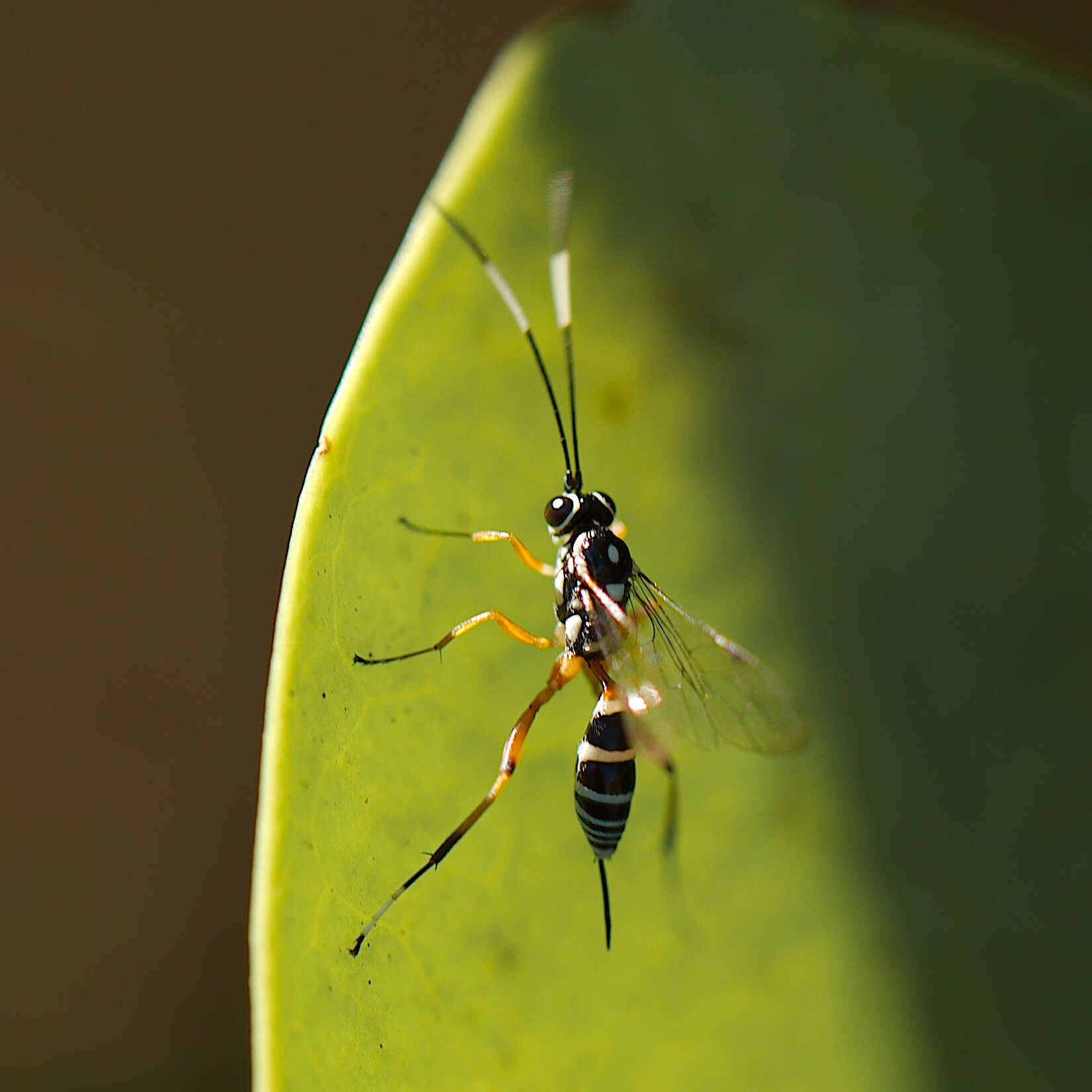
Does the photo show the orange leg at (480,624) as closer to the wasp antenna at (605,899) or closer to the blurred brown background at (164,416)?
the wasp antenna at (605,899)

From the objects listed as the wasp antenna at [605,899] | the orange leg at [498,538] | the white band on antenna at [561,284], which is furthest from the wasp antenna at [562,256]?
the wasp antenna at [605,899]

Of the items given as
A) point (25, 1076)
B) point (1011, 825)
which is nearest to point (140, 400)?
point (25, 1076)

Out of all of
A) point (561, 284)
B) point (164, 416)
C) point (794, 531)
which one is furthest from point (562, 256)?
point (164, 416)

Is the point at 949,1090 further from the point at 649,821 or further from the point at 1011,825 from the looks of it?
the point at 649,821

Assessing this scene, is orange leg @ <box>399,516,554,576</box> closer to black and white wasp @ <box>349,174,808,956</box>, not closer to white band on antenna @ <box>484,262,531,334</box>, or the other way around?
black and white wasp @ <box>349,174,808,956</box>

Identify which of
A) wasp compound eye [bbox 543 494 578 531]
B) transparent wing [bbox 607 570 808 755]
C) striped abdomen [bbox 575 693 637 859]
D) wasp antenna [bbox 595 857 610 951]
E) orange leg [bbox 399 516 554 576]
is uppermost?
wasp compound eye [bbox 543 494 578 531]

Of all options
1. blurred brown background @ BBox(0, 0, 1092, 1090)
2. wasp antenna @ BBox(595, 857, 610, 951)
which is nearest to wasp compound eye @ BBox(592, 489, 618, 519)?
wasp antenna @ BBox(595, 857, 610, 951)
